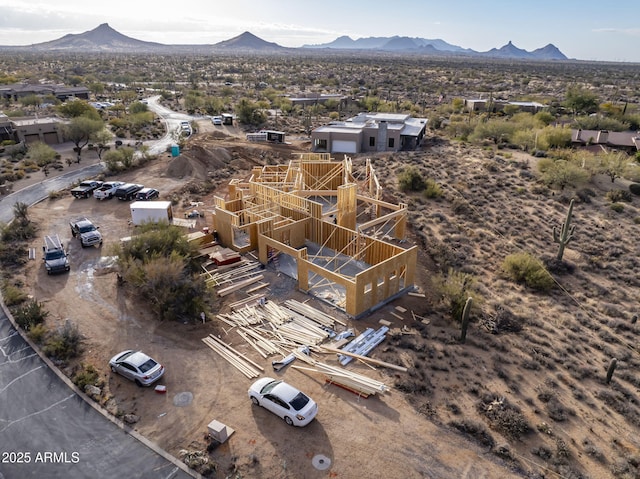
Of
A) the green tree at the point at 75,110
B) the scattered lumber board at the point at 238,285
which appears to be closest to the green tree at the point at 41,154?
the green tree at the point at 75,110

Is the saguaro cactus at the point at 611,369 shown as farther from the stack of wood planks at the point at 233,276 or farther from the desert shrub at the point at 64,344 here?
the desert shrub at the point at 64,344

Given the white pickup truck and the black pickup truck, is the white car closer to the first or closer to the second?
the white pickup truck

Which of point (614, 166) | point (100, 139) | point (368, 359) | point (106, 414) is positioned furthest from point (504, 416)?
point (100, 139)

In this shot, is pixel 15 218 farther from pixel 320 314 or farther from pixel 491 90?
pixel 491 90

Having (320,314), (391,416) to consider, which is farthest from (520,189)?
(391,416)

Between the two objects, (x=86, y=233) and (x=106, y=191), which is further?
(x=106, y=191)

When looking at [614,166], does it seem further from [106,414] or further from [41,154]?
[41,154]

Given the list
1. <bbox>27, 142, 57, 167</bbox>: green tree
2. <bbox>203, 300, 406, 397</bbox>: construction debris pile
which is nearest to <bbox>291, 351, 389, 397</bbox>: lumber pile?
<bbox>203, 300, 406, 397</bbox>: construction debris pile
